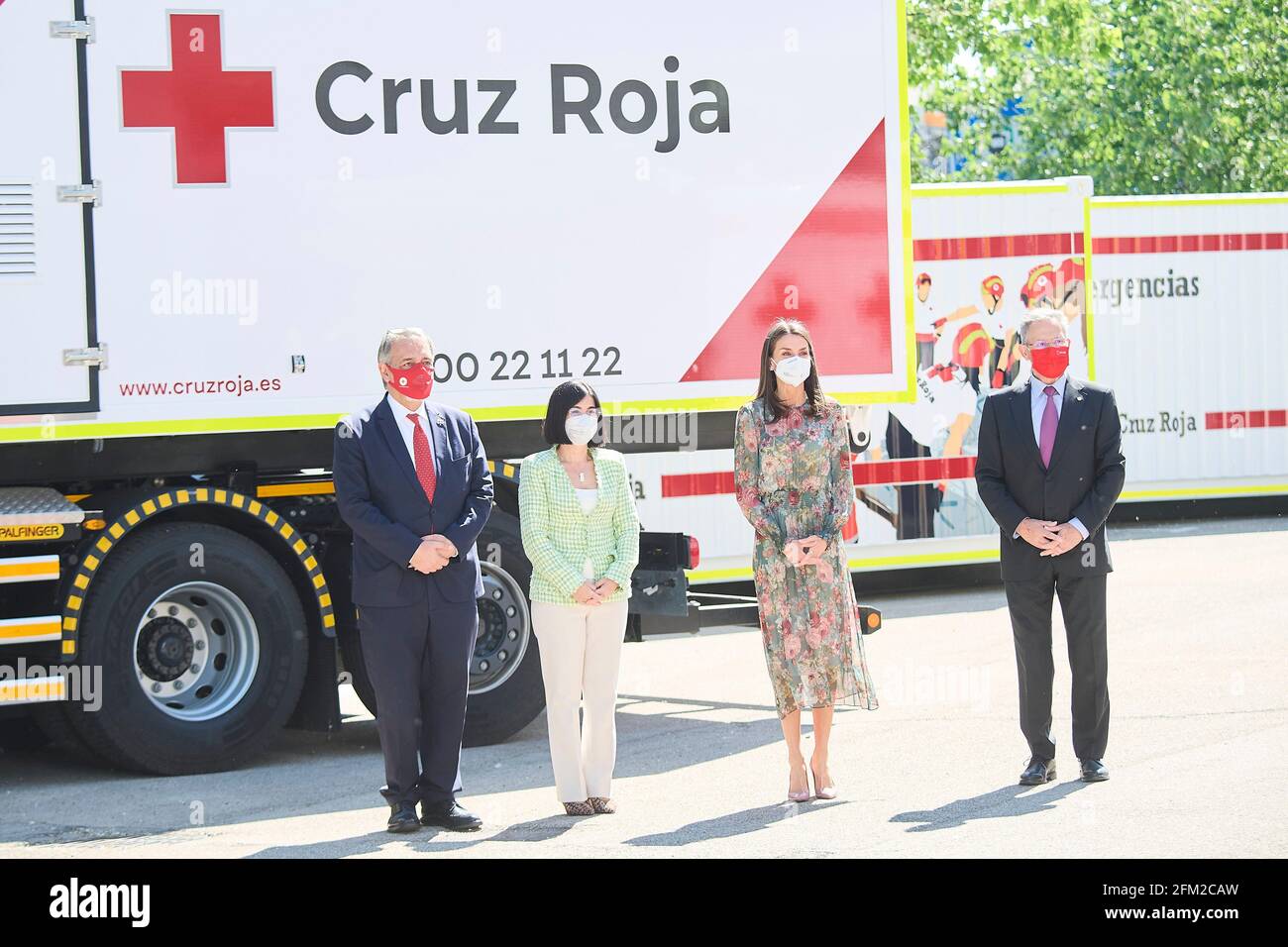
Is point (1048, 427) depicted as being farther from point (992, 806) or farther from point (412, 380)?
point (412, 380)

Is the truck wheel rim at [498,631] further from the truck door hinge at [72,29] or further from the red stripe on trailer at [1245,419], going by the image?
the red stripe on trailer at [1245,419]

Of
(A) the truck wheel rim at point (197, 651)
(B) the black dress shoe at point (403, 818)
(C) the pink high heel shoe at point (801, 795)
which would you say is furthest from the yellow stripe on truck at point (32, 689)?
(C) the pink high heel shoe at point (801, 795)

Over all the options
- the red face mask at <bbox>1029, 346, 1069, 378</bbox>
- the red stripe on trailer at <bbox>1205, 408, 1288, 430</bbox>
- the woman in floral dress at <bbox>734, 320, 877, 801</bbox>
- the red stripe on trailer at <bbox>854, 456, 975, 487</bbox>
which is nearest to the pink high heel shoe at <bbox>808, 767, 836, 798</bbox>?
the woman in floral dress at <bbox>734, 320, 877, 801</bbox>

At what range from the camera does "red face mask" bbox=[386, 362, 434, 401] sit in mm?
7188

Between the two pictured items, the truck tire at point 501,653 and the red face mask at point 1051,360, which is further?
Answer: the truck tire at point 501,653

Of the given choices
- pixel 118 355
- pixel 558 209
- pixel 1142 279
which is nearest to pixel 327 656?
pixel 118 355

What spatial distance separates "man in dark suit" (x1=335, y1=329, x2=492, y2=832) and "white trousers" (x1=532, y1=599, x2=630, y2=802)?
0.37 m

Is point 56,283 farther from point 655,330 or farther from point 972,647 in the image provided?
point 972,647

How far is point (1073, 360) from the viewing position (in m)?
14.9

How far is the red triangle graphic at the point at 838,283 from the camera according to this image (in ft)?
30.8

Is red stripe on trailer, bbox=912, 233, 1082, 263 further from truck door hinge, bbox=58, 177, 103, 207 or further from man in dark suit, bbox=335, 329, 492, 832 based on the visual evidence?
man in dark suit, bbox=335, 329, 492, 832

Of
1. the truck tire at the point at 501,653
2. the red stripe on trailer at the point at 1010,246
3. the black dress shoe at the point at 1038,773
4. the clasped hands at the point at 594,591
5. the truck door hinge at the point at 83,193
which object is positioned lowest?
the black dress shoe at the point at 1038,773

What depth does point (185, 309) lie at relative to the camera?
828cm

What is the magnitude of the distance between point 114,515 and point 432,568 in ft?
6.73
